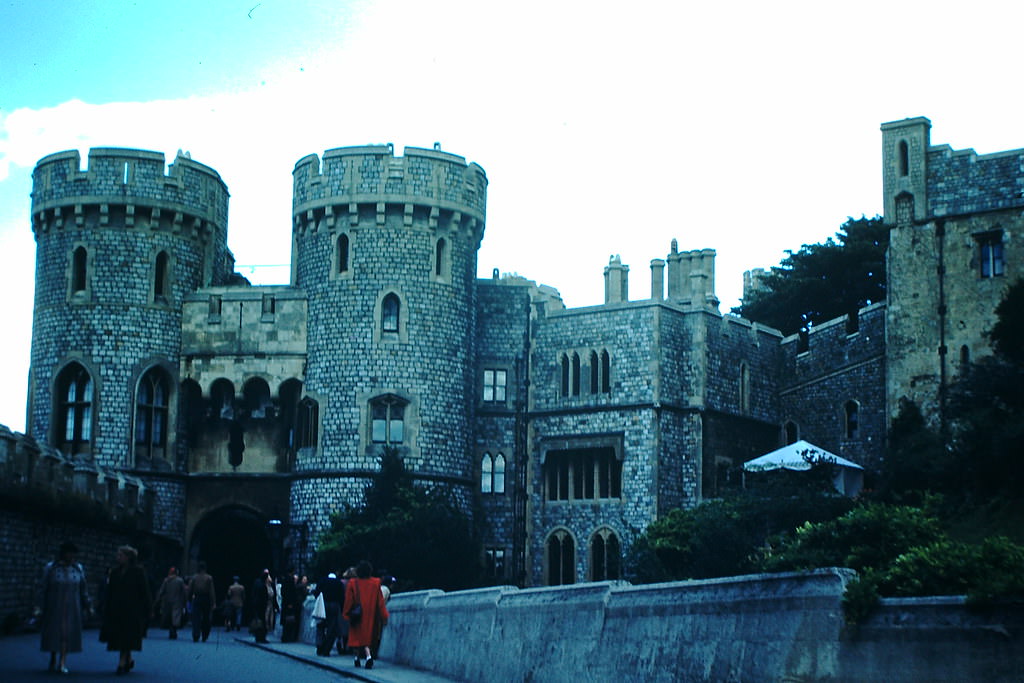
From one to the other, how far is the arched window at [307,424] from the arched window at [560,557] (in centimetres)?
721

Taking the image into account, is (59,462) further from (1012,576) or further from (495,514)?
(1012,576)

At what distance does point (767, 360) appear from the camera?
47594 millimetres

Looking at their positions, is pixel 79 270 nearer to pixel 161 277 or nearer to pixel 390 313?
pixel 161 277

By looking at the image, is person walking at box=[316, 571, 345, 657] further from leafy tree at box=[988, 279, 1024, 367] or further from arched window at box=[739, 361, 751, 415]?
arched window at box=[739, 361, 751, 415]

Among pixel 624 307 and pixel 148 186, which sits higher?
pixel 148 186

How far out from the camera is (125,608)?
17.5 m

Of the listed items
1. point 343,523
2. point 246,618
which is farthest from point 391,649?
point 246,618

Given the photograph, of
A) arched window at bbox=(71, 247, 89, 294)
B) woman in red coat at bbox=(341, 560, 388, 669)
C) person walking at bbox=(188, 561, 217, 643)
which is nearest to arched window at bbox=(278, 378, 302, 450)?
arched window at bbox=(71, 247, 89, 294)

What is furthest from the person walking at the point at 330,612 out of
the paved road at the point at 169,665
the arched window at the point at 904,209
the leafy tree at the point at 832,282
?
the leafy tree at the point at 832,282

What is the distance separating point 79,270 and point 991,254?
24.8 metres

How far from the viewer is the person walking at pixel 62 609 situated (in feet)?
55.8

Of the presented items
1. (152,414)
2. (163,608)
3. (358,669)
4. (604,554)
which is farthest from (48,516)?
(604,554)

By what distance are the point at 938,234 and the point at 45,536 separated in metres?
23.8

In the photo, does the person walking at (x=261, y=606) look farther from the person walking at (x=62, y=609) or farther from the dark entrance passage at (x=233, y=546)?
the dark entrance passage at (x=233, y=546)
